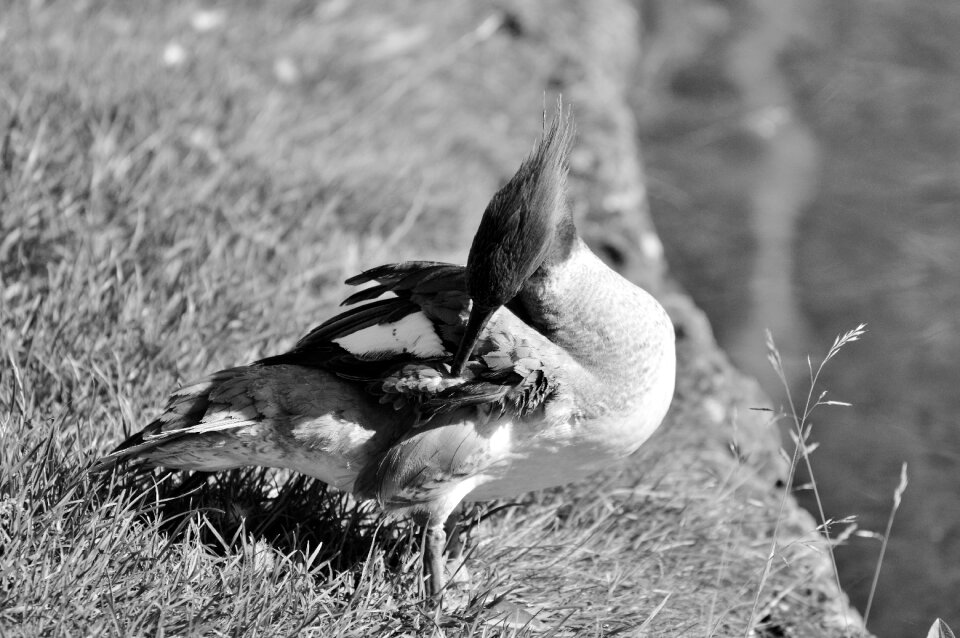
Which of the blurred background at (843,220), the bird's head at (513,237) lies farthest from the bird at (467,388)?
the blurred background at (843,220)

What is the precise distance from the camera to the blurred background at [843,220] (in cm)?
467

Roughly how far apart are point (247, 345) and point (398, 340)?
97 centimetres

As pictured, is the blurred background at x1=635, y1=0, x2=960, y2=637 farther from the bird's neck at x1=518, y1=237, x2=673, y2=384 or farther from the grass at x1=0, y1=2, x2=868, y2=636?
the bird's neck at x1=518, y1=237, x2=673, y2=384

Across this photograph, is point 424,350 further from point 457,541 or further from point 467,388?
point 457,541

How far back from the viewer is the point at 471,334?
2637 mm

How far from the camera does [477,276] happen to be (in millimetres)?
2576

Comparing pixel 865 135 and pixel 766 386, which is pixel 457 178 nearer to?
pixel 766 386

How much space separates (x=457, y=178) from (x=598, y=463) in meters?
2.58

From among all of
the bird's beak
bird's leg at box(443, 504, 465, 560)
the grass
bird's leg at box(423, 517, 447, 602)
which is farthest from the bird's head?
the grass

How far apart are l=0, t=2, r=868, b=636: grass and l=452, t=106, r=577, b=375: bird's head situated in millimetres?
701

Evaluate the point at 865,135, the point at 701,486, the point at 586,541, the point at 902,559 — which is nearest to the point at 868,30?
the point at 865,135

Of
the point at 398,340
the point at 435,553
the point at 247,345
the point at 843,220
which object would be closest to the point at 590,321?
the point at 398,340

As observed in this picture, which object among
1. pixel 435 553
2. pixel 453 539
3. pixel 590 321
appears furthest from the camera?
pixel 453 539

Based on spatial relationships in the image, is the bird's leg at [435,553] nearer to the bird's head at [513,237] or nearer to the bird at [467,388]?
the bird at [467,388]
